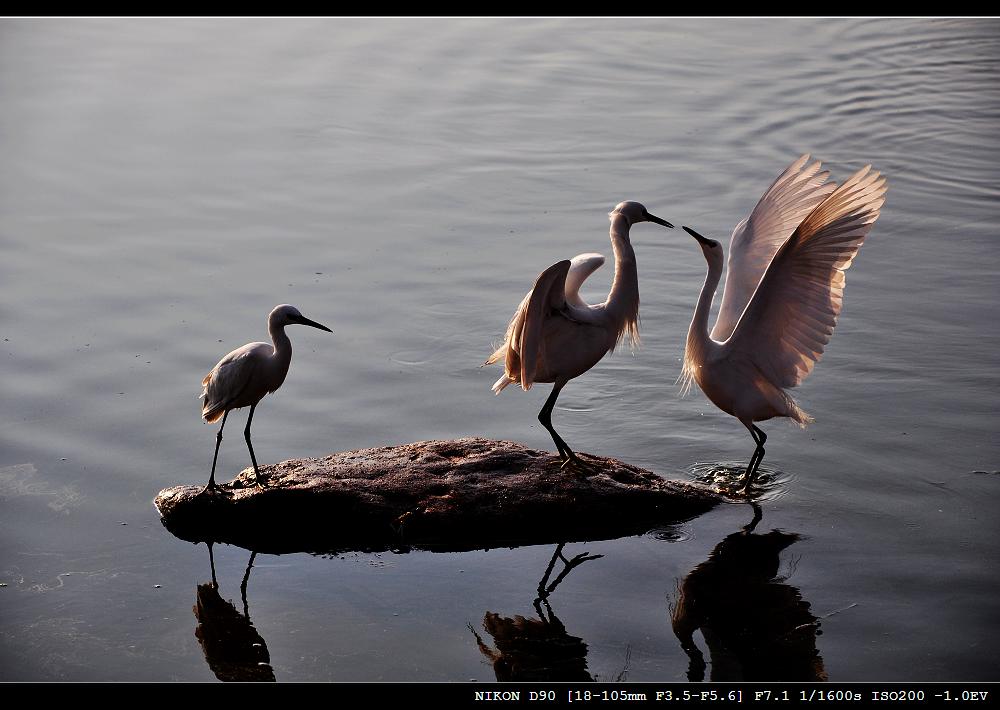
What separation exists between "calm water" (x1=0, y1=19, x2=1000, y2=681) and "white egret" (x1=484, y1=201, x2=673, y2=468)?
2.58 feet

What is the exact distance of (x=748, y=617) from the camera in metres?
6.18

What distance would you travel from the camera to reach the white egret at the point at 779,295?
696cm

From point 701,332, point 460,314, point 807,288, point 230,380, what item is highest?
point 807,288

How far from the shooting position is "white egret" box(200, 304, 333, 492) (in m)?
7.06

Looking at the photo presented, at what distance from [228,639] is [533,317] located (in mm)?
2568

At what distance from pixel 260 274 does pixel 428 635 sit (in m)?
5.46

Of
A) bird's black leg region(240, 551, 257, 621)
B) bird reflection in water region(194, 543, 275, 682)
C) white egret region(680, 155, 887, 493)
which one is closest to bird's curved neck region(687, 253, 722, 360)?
white egret region(680, 155, 887, 493)

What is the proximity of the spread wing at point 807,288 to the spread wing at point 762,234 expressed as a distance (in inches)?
A: 21.6

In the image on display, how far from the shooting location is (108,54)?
17.1 metres

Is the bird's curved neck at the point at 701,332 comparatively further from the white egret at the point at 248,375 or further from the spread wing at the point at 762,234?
the white egret at the point at 248,375

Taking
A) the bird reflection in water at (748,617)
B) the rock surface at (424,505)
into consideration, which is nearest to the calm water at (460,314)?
the bird reflection in water at (748,617)

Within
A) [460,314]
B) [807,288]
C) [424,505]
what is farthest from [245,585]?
[460,314]

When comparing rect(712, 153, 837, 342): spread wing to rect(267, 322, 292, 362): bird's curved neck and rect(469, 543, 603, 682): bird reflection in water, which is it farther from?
rect(267, 322, 292, 362): bird's curved neck

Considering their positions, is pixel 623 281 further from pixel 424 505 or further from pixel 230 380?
pixel 230 380
